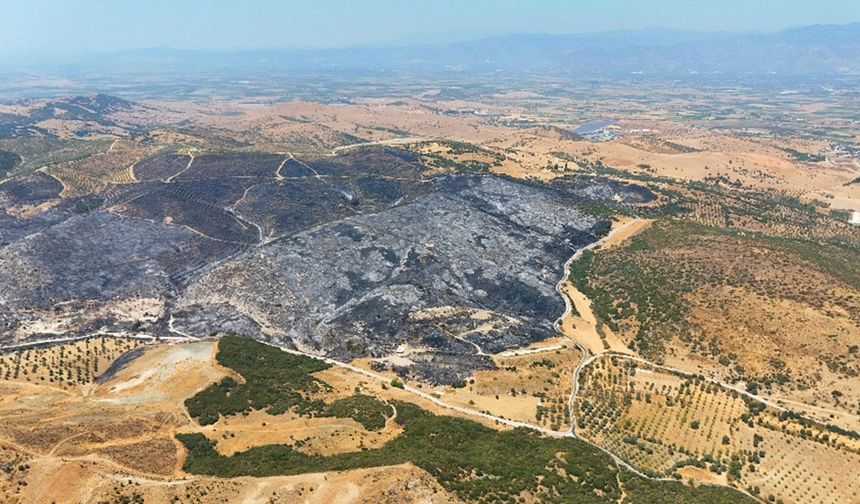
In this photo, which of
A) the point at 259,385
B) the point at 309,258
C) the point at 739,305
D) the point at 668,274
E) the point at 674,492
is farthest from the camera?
the point at 309,258

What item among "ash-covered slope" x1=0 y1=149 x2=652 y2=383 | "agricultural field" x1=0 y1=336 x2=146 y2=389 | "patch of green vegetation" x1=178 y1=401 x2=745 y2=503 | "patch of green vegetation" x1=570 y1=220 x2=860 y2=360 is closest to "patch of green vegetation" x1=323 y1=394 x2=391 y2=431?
"patch of green vegetation" x1=178 y1=401 x2=745 y2=503

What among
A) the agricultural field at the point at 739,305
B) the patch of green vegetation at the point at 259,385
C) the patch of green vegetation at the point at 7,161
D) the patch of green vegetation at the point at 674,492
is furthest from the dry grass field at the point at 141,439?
the patch of green vegetation at the point at 7,161

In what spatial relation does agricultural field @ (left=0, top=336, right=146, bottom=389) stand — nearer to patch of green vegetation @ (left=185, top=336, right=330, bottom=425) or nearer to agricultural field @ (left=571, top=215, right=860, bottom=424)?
patch of green vegetation @ (left=185, top=336, right=330, bottom=425)

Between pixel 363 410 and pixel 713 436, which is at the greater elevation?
pixel 363 410

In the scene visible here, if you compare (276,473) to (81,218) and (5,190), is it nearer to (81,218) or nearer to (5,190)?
(81,218)

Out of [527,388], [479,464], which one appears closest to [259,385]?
[479,464]

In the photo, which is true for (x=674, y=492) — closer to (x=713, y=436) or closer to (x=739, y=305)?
(x=713, y=436)

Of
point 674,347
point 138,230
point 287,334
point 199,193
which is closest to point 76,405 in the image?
point 287,334

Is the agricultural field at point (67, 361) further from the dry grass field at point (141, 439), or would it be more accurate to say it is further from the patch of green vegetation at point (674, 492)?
the patch of green vegetation at point (674, 492)
